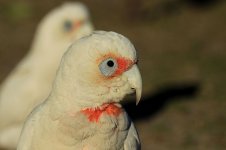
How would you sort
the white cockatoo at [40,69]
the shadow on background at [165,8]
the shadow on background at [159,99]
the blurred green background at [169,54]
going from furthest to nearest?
the shadow on background at [165,8] < the shadow on background at [159,99] < the blurred green background at [169,54] < the white cockatoo at [40,69]

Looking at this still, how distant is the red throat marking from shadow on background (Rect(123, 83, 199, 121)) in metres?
4.67

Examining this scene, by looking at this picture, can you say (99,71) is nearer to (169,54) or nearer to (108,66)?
(108,66)

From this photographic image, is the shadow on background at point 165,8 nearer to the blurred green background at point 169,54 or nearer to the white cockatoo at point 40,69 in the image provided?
the blurred green background at point 169,54

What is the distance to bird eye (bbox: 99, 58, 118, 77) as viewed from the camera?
15.5 feet

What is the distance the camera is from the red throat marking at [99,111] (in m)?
4.86

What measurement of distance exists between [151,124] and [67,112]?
15.0ft

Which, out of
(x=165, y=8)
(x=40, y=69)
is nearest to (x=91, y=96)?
(x=40, y=69)

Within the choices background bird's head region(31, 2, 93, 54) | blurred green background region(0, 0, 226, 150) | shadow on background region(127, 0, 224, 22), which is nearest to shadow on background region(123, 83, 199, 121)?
blurred green background region(0, 0, 226, 150)

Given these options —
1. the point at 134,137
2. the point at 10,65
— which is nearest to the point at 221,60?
the point at 10,65

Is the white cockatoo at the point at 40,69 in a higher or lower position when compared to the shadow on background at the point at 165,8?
lower

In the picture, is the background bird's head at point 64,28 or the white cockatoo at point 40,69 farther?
the background bird's head at point 64,28

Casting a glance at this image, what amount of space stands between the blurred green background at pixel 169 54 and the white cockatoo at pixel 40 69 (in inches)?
61.3

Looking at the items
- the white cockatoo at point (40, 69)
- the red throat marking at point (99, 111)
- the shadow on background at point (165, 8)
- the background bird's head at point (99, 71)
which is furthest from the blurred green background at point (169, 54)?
the background bird's head at point (99, 71)

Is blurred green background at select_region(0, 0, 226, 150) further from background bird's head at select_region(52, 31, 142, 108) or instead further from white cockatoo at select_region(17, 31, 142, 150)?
background bird's head at select_region(52, 31, 142, 108)
